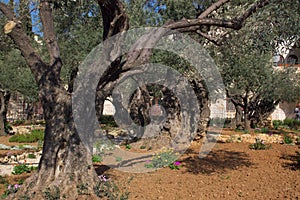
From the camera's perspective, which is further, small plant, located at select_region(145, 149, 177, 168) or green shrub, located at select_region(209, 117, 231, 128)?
green shrub, located at select_region(209, 117, 231, 128)

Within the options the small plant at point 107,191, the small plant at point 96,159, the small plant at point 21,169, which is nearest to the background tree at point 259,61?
the small plant at point 107,191

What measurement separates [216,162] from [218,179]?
179cm

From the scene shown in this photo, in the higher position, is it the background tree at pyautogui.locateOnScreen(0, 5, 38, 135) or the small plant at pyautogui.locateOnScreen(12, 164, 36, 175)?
the background tree at pyautogui.locateOnScreen(0, 5, 38, 135)

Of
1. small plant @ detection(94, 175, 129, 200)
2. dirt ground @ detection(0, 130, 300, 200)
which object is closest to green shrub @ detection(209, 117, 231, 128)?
dirt ground @ detection(0, 130, 300, 200)

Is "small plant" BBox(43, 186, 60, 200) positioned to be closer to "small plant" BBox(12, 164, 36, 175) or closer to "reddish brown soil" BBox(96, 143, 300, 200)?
"reddish brown soil" BBox(96, 143, 300, 200)

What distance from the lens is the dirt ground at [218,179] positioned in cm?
495

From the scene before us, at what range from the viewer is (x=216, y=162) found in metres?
7.70

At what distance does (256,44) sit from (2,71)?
1253cm

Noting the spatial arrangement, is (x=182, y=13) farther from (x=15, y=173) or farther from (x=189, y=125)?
(x=15, y=173)

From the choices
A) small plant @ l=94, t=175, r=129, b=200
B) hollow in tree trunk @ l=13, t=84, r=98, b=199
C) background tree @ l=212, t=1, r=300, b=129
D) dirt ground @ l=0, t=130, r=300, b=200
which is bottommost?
dirt ground @ l=0, t=130, r=300, b=200

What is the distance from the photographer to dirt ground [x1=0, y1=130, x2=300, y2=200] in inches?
195

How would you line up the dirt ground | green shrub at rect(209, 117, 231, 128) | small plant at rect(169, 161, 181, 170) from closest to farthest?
the dirt ground, small plant at rect(169, 161, 181, 170), green shrub at rect(209, 117, 231, 128)

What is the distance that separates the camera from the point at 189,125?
1067 centimetres

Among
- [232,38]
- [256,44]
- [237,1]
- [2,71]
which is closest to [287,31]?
[256,44]
